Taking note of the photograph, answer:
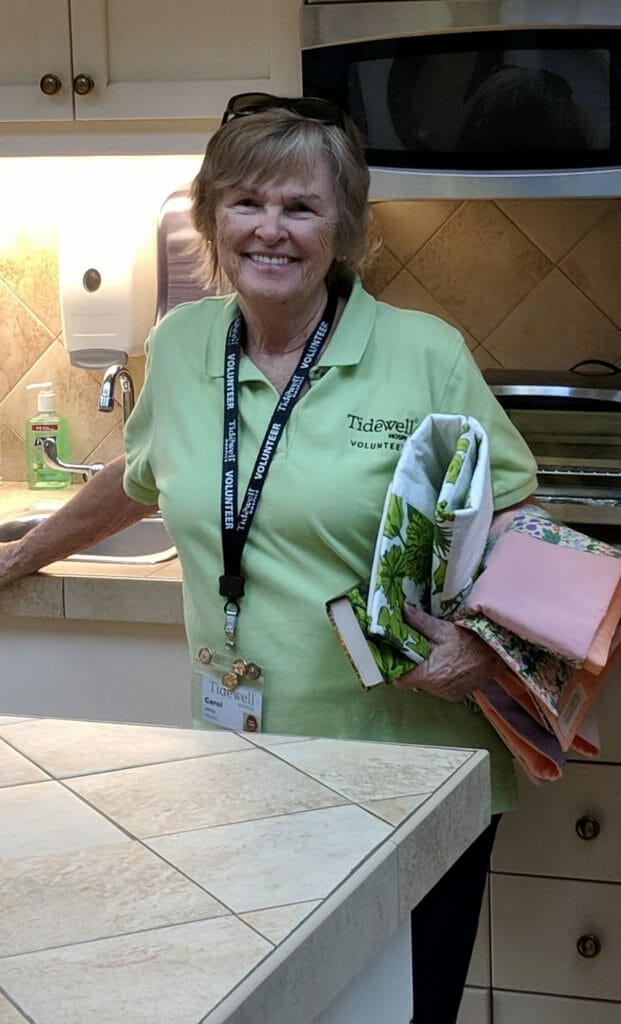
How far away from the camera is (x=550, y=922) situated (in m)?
2.11

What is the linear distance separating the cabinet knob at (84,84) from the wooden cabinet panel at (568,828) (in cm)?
122

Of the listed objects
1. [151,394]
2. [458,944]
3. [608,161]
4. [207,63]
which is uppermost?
[207,63]

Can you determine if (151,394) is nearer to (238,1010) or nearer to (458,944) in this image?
(458,944)

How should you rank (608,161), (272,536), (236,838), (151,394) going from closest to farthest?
(236,838) < (272,536) < (151,394) < (608,161)

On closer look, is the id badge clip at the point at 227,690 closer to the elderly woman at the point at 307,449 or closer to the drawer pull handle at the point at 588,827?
the elderly woman at the point at 307,449

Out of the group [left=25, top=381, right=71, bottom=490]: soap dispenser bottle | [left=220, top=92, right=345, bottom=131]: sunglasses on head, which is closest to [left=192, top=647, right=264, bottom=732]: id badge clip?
[left=220, top=92, right=345, bottom=131]: sunglasses on head

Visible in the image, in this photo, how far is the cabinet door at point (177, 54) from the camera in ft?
7.16

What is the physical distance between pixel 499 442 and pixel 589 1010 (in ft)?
3.21

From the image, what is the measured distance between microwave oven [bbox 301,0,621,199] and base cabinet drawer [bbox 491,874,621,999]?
998 mm

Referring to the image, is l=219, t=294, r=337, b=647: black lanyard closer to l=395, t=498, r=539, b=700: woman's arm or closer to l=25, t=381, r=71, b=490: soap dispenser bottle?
l=395, t=498, r=539, b=700: woman's arm

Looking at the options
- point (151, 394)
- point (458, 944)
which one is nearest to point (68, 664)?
point (151, 394)

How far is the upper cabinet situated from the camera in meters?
2.19

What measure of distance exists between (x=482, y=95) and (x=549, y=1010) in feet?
4.35

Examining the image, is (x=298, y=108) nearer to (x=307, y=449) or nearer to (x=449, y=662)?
(x=307, y=449)
